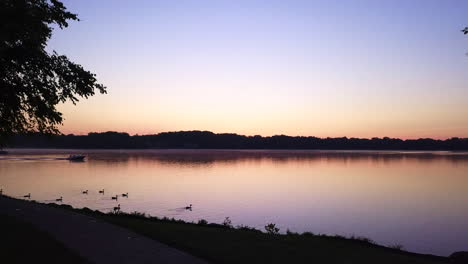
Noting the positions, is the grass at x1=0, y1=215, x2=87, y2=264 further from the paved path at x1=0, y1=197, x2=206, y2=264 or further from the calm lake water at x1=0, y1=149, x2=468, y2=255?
the calm lake water at x1=0, y1=149, x2=468, y2=255

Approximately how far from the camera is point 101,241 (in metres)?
13.8

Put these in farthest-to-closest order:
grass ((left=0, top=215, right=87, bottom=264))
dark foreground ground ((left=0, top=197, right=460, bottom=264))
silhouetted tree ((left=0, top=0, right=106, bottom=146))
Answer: silhouetted tree ((left=0, top=0, right=106, bottom=146)) → dark foreground ground ((left=0, top=197, right=460, bottom=264)) → grass ((left=0, top=215, right=87, bottom=264))

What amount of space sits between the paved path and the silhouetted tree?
15.5 ft

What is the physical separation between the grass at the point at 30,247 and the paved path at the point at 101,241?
13.1 inches

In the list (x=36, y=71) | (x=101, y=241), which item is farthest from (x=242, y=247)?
(x=36, y=71)

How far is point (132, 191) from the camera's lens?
51156 millimetres

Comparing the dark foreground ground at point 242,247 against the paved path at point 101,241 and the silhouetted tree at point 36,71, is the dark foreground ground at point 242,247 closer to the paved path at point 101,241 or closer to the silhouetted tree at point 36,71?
the paved path at point 101,241

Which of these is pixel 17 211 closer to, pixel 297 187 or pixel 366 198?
pixel 366 198

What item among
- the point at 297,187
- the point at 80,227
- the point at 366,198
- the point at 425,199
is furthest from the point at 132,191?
the point at 80,227

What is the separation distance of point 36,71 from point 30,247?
917cm

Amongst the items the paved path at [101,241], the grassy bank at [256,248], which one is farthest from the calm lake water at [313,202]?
the paved path at [101,241]

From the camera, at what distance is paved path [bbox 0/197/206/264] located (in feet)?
38.9

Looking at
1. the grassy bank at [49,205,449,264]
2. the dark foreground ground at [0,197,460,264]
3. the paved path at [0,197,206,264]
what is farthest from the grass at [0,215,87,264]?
the grassy bank at [49,205,449,264]

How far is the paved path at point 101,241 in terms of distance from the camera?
11.9 m
